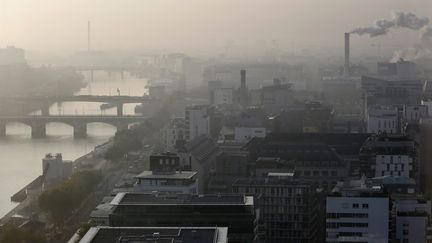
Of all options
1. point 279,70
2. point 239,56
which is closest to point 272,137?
point 279,70

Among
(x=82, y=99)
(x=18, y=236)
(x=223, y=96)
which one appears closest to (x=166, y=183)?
(x=18, y=236)

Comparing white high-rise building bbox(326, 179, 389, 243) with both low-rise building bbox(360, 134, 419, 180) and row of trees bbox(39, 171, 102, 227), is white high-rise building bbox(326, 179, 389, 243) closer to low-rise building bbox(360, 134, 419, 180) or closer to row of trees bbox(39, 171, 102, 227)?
low-rise building bbox(360, 134, 419, 180)

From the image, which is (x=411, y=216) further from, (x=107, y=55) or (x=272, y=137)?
(x=107, y=55)

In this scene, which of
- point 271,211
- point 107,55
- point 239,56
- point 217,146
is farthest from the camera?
point 107,55

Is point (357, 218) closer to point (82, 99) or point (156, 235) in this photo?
point (156, 235)

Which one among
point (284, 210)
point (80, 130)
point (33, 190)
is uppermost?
point (284, 210)

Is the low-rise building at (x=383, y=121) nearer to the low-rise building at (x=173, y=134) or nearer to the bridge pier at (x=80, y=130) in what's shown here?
the low-rise building at (x=173, y=134)
